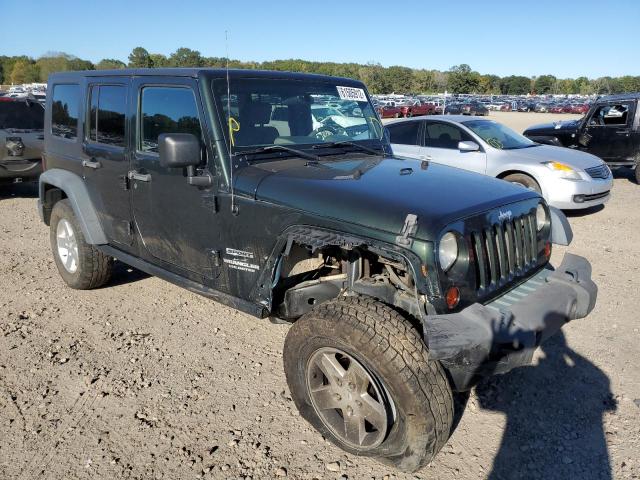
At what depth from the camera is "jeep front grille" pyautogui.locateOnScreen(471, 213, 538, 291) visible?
2766 millimetres

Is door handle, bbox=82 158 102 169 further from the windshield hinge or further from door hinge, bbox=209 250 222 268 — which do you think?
the windshield hinge

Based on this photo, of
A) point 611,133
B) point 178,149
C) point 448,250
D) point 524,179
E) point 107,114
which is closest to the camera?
point 448,250

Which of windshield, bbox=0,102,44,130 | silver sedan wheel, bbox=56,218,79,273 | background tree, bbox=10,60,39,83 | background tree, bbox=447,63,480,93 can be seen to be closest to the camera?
silver sedan wheel, bbox=56,218,79,273

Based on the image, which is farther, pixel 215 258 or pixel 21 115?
pixel 21 115

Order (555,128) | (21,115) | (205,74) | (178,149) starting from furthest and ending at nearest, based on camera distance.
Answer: (555,128), (21,115), (205,74), (178,149)

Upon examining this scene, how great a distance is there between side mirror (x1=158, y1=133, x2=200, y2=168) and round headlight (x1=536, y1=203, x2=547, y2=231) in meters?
2.27

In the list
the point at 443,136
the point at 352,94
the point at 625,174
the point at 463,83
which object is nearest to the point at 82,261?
the point at 352,94

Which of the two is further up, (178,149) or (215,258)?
(178,149)

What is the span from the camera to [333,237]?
2768 millimetres

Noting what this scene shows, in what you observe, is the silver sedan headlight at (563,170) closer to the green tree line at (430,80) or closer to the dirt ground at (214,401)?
the dirt ground at (214,401)

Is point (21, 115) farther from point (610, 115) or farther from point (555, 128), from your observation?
point (610, 115)

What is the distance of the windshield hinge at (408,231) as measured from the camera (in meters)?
2.53

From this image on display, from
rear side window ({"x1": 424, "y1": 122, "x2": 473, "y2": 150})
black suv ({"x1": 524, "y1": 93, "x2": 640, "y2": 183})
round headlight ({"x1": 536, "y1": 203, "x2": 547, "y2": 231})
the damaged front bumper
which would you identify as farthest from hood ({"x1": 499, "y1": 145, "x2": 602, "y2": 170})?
the damaged front bumper

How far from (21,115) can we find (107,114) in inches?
268
